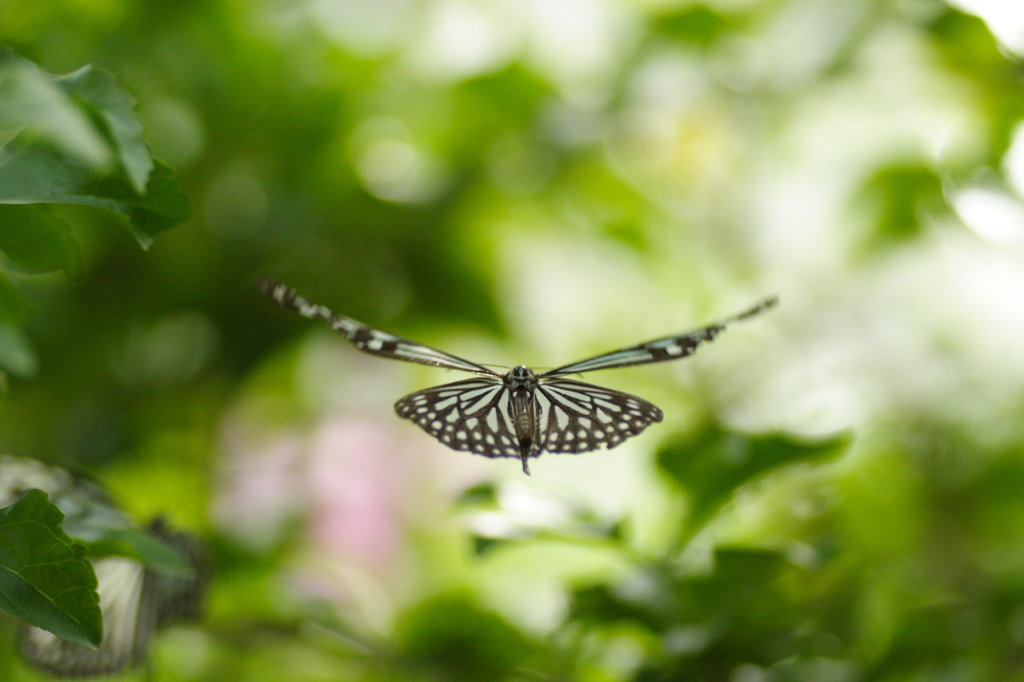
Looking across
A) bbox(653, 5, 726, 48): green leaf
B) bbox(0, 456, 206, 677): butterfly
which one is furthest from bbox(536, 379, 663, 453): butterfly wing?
bbox(653, 5, 726, 48): green leaf

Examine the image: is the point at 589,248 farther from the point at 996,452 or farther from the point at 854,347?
the point at 996,452

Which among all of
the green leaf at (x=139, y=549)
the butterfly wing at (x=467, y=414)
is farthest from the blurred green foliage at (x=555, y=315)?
the green leaf at (x=139, y=549)

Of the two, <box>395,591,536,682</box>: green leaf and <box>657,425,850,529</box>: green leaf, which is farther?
<box>395,591,536,682</box>: green leaf

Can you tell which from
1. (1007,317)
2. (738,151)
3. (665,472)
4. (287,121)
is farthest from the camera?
(738,151)

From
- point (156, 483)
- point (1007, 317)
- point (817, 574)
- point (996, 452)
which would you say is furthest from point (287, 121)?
point (1007, 317)

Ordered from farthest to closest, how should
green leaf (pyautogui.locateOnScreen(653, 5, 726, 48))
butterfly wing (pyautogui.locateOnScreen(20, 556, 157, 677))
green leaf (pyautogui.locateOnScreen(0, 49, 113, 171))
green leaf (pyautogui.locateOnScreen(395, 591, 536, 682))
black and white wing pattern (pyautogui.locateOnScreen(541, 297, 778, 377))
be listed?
1. green leaf (pyautogui.locateOnScreen(653, 5, 726, 48))
2. green leaf (pyautogui.locateOnScreen(395, 591, 536, 682))
3. butterfly wing (pyautogui.locateOnScreen(20, 556, 157, 677))
4. black and white wing pattern (pyautogui.locateOnScreen(541, 297, 778, 377))
5. green leaf (pyautogui.locateOnScreen(0, 49, 113, 171))

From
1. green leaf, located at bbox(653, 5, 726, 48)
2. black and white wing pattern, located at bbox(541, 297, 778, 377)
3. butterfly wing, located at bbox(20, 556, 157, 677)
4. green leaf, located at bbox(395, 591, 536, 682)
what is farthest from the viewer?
green leaf, located at bbox(653, 5, 726, 48)

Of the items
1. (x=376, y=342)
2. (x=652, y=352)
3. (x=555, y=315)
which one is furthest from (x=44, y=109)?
(x=555, y=315)

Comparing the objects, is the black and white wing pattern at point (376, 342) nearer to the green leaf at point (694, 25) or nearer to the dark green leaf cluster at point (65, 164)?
the dark green leaf cluster at point (65, 164)

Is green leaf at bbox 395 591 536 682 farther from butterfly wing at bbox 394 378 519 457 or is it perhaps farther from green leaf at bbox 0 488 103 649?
green leaf at bbox 0 488 103 649
